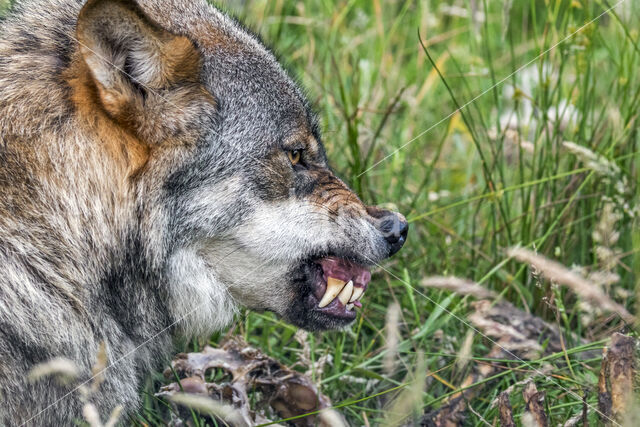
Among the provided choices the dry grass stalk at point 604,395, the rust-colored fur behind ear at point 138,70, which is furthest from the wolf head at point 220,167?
the dry grass stalk at point 604,395

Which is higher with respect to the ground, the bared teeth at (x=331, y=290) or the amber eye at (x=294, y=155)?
the amber eye at (x=294, y=155)

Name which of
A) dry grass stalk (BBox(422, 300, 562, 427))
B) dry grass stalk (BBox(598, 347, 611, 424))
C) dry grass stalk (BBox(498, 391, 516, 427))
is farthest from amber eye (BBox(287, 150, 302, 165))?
dry grass stalk (BBox(598, 347, 611, 424))

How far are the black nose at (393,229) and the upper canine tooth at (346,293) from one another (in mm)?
203

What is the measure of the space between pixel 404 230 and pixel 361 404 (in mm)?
804

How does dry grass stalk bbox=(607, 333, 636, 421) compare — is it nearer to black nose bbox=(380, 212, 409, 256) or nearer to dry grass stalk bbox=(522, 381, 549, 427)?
dry grass stalk bbox=(522, 381, 549, 427)

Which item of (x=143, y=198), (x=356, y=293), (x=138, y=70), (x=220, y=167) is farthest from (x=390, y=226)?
(x=138, y=70)

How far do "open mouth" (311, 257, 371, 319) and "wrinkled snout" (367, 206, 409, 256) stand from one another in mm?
146

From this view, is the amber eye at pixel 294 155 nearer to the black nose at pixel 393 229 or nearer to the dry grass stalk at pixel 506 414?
the black nose at pixel 393 229

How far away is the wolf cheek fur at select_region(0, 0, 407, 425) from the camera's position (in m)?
2.66

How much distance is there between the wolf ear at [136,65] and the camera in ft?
8.56

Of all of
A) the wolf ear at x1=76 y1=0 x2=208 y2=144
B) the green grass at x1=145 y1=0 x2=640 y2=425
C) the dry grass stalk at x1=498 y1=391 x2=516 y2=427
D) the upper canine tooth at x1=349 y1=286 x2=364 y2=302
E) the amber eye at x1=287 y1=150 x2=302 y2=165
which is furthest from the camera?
the green grass at x1=145 y1=0 x2=640 y2=425

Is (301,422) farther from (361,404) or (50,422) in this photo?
(50,422)

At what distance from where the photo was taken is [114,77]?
Answer: 2.67 m

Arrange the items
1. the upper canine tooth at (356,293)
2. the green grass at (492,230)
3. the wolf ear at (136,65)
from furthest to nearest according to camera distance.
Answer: the green grass at (492,230) < the upper canine tooth at (356,293) < the wolf ear at (136,65)
